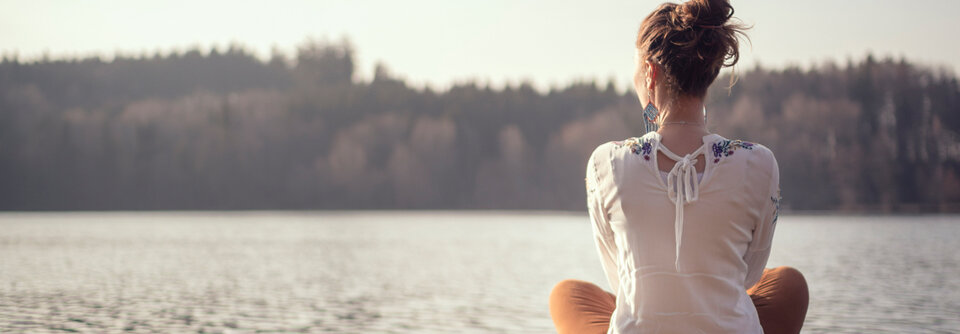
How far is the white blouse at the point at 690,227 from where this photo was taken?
81.4 inches

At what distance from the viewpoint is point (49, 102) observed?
340ft

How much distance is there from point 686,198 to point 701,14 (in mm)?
393

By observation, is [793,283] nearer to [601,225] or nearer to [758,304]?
[758,304]

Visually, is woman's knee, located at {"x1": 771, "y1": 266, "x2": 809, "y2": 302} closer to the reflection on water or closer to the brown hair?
the brown hair

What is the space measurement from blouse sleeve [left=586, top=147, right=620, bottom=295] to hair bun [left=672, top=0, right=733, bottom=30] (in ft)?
1.13

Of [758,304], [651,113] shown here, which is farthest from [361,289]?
[651,113]

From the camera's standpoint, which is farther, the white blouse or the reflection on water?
the reflection on water

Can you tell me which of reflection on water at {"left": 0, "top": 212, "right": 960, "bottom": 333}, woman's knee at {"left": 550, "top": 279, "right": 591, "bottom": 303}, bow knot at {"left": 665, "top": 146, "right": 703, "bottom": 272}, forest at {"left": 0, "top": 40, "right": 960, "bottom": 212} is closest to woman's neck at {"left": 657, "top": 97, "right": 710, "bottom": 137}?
bow knot at {"left": 665, "top": 146, "right": 703, "bottom": 272}

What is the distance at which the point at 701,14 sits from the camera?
209 cm

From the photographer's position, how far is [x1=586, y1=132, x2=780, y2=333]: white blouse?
6.79ft

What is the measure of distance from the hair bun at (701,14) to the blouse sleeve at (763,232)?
12.3 inches

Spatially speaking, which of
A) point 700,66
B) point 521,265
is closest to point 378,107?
point 521,265

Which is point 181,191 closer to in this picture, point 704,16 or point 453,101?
point 453,101

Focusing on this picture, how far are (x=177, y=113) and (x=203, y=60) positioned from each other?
25130mm
